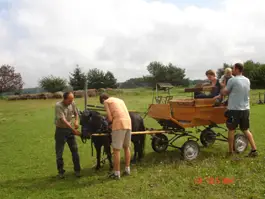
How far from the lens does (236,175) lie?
253 inches

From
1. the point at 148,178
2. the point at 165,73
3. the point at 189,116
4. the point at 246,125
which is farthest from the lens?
the point at 165,73

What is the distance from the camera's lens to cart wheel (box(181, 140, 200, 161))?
7798mm

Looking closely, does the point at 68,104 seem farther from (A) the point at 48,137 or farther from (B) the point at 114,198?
(A) the point at 48,137

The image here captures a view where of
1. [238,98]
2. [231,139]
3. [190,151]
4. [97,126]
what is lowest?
[190,151]

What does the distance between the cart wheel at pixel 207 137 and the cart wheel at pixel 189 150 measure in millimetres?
1516

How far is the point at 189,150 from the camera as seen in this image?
7.91m

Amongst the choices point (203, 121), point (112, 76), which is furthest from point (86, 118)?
point (112, 76)

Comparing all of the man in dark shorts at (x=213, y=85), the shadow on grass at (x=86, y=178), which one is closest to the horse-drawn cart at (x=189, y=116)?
the man in dark shorts at (x=213, y=85)

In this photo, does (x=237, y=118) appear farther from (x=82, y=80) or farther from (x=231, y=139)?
(x=82, y=80)

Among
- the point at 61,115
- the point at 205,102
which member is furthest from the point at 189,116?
the point at 61,115

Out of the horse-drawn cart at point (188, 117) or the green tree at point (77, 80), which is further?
the green tree at point (77, 80)

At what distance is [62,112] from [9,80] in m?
52.0

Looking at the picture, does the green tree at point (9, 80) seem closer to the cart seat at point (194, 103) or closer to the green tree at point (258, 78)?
the green tree at point (258, 78)

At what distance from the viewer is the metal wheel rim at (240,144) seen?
27.6ft
